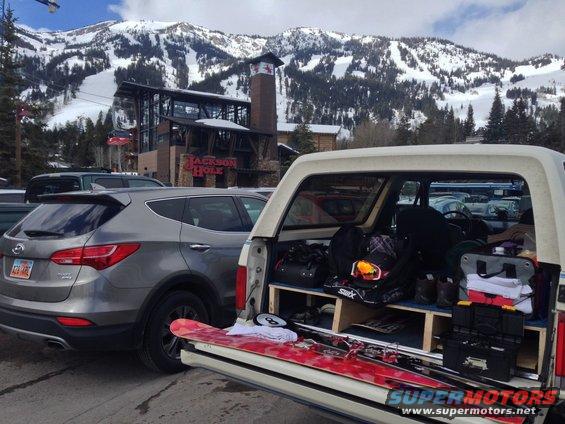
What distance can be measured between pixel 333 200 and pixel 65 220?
7.69 ft

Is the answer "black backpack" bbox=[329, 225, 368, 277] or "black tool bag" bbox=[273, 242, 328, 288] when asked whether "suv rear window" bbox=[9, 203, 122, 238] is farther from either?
"black backpack" bbox=[329, 225, 368, 277]

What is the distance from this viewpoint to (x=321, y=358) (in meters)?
2.86

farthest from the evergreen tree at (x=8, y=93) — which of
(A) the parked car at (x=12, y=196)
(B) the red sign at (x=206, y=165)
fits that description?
(A) the parked car at (x=12, y=196)

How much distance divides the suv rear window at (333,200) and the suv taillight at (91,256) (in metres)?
1.43

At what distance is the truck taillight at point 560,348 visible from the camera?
7.72 feet

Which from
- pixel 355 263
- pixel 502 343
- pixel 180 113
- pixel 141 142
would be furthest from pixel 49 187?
pixel 141 142

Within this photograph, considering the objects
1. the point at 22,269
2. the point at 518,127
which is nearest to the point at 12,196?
the point at 22,269

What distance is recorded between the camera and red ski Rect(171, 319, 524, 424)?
2555 millimetres

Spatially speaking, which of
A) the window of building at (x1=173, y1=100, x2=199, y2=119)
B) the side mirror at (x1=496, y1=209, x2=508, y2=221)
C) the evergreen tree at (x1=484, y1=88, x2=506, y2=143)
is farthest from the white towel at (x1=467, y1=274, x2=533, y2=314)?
the evergreen tree at (x1=484, y1=88, x2=506, y2=143)

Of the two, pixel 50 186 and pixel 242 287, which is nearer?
pixel 242 287

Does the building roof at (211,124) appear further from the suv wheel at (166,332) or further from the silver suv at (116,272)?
the suv wheel at (166,332)

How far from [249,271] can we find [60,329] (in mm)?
1611

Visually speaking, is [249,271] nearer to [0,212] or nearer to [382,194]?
[382,194]

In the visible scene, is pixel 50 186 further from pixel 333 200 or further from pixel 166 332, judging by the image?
pixel 333 200
